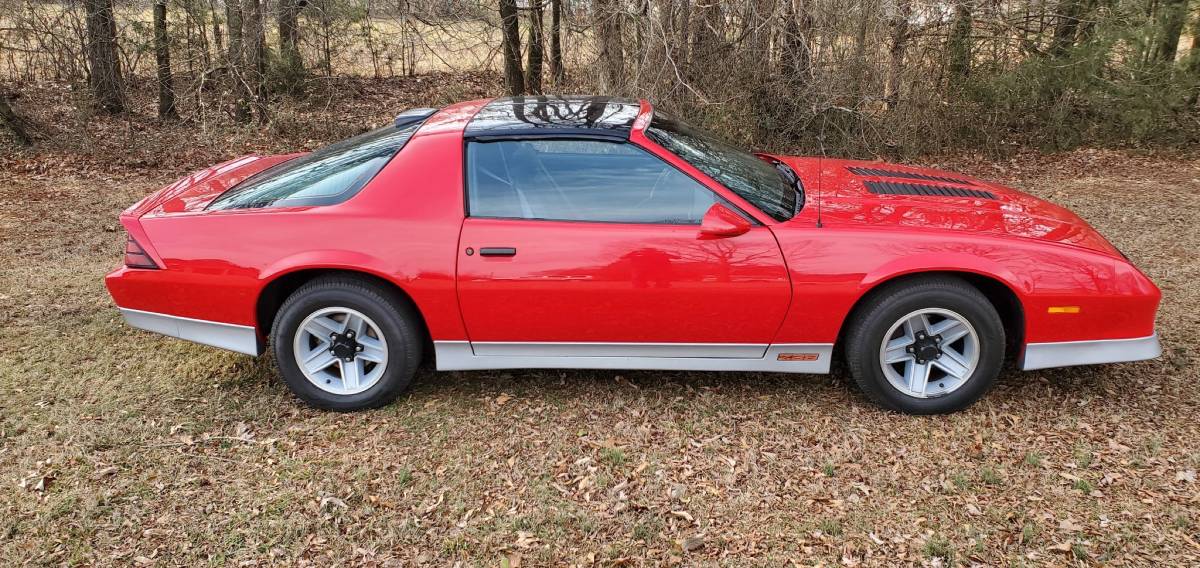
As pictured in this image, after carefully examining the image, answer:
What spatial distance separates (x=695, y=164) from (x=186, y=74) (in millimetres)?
10046

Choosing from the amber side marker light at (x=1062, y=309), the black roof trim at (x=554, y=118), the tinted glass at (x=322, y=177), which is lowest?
the amber side marker light at (x=1062, y=309)

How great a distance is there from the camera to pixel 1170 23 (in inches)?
374

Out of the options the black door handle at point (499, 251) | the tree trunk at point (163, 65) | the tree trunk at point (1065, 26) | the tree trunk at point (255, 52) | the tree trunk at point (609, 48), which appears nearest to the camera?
the black door handle at point (499, 251)

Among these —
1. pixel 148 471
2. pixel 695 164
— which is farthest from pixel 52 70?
pixel 695 164

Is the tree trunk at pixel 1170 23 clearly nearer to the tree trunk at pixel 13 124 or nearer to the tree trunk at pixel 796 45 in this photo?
the tree trunk at pixel 796 45

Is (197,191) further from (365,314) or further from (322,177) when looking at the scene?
(365,314)

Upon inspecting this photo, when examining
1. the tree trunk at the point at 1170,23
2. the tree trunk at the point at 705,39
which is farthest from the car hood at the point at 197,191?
the tree trunk at the point at 1170,23

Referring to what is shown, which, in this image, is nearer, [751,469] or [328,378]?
[751,469]

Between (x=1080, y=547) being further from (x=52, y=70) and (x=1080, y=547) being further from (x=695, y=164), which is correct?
(x=52, y=70)

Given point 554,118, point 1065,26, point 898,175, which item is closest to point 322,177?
point 554,118

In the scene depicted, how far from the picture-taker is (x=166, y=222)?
12.7ft

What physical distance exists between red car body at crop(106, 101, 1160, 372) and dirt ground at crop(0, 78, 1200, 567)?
1.08 feet

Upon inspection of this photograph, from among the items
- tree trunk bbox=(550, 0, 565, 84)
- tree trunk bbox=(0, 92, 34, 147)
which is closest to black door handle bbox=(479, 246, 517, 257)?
tree trunk bbox=(550, 0, 565, 84)

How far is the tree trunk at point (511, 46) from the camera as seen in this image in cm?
1034
